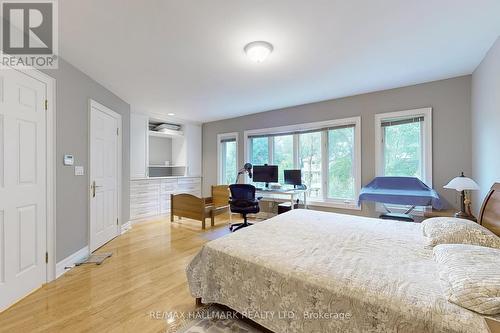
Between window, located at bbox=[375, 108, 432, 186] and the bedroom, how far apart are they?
2cm

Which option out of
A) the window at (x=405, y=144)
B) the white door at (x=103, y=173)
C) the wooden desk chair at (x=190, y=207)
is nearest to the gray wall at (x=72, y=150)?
the white door at (x=103, y=173)

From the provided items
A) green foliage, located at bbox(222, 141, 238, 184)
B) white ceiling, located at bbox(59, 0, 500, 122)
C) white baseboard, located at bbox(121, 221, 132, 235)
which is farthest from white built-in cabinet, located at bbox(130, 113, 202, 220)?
white ceiling, located at bbox(59, 0, 500, 122)

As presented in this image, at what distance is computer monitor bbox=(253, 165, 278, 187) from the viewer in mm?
4527

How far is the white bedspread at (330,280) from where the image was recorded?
0.99m

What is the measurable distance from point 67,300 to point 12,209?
917mm

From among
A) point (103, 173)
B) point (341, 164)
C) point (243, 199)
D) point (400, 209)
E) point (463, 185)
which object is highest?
point (341, 164)

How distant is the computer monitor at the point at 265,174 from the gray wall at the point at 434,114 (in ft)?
3.34

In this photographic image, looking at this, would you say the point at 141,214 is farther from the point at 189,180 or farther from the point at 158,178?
the point at 189,180

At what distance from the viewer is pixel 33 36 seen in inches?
80.6

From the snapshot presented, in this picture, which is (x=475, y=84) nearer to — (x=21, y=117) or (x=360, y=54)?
(x=360, y=54)

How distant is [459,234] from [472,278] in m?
0.74

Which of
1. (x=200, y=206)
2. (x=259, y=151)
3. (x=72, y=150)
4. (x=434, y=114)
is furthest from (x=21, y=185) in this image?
(x=434, y=114)

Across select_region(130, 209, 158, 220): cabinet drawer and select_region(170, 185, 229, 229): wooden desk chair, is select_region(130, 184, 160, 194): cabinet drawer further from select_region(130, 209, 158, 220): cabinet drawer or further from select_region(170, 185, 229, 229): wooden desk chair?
select_region(170, 185, 229, 229): wooden desk chair

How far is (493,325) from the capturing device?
0.83 metres
